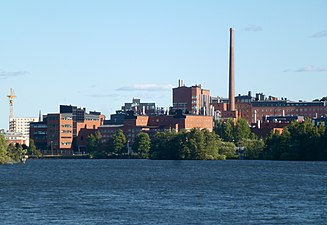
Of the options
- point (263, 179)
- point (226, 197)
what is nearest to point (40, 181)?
point (263, 179)

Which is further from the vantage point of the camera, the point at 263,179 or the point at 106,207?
the point at 263,179

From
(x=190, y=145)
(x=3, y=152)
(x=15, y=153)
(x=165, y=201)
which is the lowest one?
(x=165, y=201)

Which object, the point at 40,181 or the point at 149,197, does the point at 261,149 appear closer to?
the point at 40,181

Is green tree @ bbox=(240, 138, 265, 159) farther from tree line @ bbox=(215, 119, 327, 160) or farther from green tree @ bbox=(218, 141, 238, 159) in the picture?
tree line @ bbox=(215, 119, 327, 160)

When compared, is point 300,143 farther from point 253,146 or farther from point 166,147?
point 166,147

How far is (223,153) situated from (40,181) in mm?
97156

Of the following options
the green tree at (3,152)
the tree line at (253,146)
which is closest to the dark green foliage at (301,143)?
the tree line at (253,146)

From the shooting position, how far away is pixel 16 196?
74250 mm

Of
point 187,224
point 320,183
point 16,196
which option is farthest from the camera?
point 320,183

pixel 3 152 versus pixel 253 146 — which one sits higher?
pixel 253 146

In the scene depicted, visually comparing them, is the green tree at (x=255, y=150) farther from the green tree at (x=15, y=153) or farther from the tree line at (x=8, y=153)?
the green tree at (x=15, y=153)

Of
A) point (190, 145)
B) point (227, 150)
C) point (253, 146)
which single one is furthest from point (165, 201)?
point (227, 150)

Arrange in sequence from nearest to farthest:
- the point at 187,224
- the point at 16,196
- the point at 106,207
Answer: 1. the point at 187,224
2. the point at 106,207
3. the point at 16,196

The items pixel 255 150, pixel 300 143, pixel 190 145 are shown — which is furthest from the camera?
pixel 255 150
